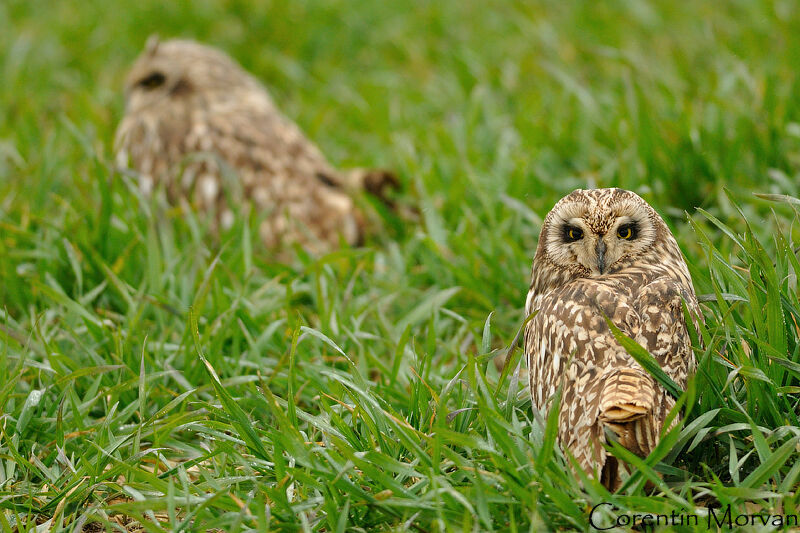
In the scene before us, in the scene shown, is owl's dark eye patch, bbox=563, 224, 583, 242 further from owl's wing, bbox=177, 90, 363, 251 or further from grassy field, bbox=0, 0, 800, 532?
owl's wing, bbox=177, 90, 363, 251

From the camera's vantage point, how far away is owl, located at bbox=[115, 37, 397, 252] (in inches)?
176

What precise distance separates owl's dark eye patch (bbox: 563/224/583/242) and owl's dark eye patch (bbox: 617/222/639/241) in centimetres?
12

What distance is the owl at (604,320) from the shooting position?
2.22 metres

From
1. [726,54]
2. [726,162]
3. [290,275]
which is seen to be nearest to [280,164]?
[290,275]

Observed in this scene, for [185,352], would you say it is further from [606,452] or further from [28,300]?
[606,452]

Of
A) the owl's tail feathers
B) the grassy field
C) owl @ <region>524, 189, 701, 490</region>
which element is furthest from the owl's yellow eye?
the owl's tail feathers

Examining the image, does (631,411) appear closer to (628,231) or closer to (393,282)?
(628,231)

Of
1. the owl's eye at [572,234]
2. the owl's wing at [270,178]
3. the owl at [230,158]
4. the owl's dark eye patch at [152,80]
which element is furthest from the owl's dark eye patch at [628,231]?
the owl's dark eye patch at [152,80]

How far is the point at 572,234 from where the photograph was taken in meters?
2.62

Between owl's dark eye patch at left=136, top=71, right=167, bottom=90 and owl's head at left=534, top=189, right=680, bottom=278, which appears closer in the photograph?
owl's head at left=534, top=189, right=680, bottom=278

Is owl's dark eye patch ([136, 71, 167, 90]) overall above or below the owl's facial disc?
above

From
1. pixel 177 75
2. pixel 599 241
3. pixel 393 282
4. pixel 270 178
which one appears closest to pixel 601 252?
pixel 599 241

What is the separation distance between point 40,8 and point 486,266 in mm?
5582

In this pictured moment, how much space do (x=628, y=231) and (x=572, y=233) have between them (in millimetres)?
172
